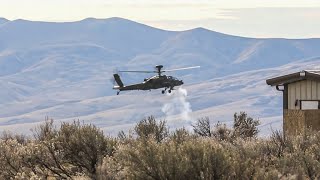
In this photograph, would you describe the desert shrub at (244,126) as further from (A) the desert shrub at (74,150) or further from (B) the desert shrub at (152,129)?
(A) the desert shrub at (74,150)

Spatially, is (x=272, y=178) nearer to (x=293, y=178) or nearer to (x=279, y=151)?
(x=293, y=178)

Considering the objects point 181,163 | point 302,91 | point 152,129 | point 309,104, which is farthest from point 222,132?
point 181,163

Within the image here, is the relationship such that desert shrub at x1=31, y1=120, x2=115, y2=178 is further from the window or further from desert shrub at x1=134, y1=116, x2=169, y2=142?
the window

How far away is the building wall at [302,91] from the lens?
82.7 ft

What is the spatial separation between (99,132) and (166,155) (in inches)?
333

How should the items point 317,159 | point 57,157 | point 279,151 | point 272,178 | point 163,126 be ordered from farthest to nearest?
1. point 163,126
2. point 57,157
3. point 279,151
4. point 317,159
5. point 272,178

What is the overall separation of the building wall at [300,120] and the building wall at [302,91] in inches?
10.4

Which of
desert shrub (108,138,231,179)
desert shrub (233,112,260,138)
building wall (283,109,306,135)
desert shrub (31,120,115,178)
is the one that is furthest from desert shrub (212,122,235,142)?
desert shrub (108,138,231,179)

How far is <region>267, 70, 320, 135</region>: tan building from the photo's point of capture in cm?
2497

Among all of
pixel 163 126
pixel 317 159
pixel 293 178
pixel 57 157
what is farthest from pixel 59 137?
pixel 293 178

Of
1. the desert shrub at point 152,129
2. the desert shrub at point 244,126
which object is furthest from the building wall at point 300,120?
the desert shrub at point 244,126

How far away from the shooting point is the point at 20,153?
24.8 metres

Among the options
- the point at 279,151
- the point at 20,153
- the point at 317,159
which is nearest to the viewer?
the point at 317,159

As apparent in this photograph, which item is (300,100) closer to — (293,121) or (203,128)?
(293,121)
